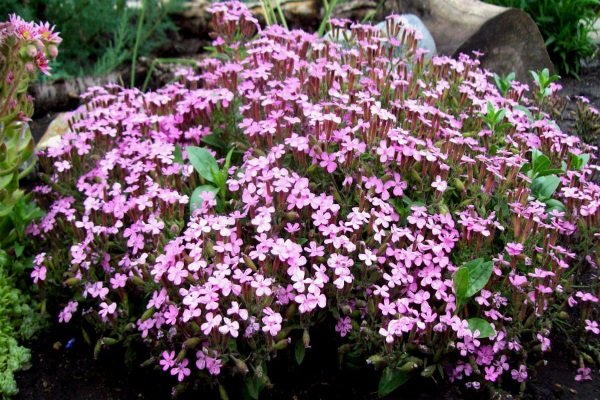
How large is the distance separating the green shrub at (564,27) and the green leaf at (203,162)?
13.7ft

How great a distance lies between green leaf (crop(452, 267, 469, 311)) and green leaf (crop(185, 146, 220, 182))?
120 centimetres

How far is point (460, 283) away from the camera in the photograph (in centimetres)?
237

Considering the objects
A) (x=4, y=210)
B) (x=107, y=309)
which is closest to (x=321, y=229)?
(x=107, y=309)

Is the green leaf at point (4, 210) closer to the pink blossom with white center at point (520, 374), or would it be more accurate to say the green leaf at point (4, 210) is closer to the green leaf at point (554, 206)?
the pink blossom with white center at point (520, 374)

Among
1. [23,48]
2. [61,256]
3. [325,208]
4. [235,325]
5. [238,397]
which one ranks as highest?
[23,48]

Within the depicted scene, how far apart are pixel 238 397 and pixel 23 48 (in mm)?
1865

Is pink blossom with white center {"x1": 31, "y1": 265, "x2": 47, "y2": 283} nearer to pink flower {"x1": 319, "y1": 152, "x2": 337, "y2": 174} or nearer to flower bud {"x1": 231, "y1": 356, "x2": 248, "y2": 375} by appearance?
flower bud {"x1": 231, "y1": 356, "x2": 248, "y2": 375}

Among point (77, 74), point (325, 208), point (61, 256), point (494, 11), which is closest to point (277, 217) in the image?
point (325, 208)

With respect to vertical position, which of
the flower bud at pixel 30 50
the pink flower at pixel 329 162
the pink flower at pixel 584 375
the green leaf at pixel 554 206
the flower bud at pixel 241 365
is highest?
the flower bud at pixel 30 50

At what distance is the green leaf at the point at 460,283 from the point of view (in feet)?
7.66

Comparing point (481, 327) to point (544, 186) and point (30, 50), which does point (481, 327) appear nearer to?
point (544, 186)

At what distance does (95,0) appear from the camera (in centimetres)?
551

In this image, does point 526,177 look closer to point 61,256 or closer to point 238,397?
point 238,397

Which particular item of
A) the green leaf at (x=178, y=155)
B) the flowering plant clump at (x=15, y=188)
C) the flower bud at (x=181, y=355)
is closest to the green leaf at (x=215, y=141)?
A: the green leaf at (x=178, y=155)
